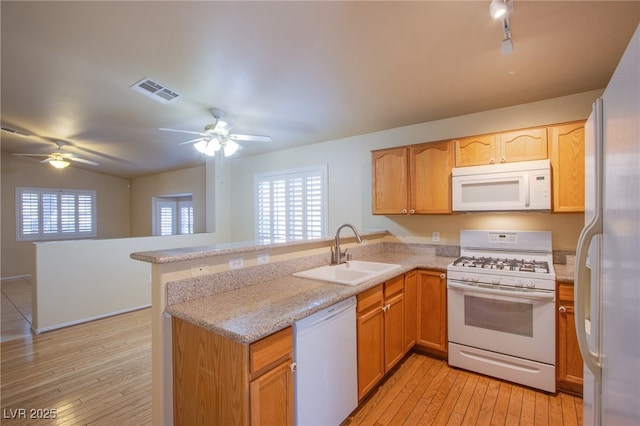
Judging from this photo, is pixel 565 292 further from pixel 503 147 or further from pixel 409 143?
pixel 409 143

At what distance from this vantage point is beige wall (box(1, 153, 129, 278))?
6.36m

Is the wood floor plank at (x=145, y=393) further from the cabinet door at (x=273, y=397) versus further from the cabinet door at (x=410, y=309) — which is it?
the cabinet door at (x=273, y=397)

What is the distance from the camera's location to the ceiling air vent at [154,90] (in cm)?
253

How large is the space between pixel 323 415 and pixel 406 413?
721mm

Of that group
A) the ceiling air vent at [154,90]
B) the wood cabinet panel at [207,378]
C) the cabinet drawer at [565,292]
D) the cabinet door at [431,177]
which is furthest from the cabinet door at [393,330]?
the ceiling air vent at [154,90]

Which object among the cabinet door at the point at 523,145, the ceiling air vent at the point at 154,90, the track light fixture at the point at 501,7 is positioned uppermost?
the ceiling air vent at the point at 154,90

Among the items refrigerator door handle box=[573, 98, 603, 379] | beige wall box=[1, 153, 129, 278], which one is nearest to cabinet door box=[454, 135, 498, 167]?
refrigerator door handle box=[573, 98, 603, 379]

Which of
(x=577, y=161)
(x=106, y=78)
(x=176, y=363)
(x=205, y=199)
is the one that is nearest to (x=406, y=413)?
(x=176, y=363)

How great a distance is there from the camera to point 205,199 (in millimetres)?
6043

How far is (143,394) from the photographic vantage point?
229 centimetres

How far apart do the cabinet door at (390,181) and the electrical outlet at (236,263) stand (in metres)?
1.90

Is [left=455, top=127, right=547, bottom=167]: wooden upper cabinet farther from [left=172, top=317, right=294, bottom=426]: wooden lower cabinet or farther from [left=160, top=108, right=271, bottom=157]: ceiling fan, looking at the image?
[left=172, top=317, right=294, bottom=426]: wooden lower cabinet

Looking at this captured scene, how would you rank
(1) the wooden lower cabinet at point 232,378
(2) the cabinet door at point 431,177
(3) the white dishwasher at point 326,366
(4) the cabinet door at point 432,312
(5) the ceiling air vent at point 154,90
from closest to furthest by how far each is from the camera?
(1) the wooden lower cabinet at point 232,378 < (3) the white dishwasher at point 326,366 < (5) the ceiling air vent at point 154,90 < (4) the cabinet door at point 432,312 < (2) the cabinet door at point 431,177

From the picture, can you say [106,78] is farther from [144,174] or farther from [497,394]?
[144,174]
